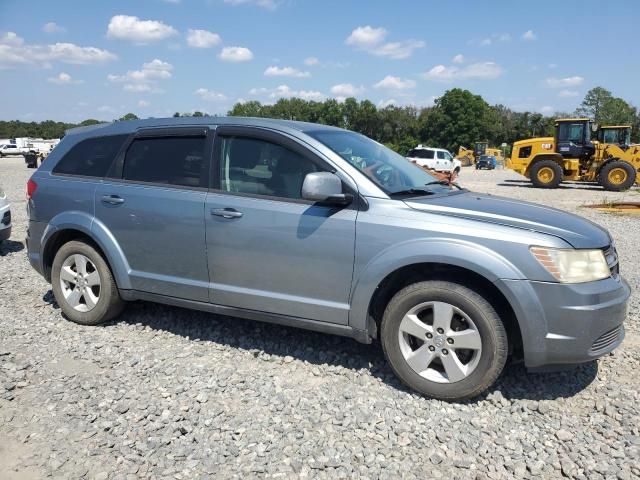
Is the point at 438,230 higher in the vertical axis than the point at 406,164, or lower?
lower

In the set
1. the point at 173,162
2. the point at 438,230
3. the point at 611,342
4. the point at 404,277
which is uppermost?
the point at 173,162

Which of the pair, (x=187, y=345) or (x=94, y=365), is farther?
(x=187, y=345)

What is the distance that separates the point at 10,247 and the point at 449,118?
249 feet

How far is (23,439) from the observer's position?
289 cm

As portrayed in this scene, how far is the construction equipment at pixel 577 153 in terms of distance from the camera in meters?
20.7

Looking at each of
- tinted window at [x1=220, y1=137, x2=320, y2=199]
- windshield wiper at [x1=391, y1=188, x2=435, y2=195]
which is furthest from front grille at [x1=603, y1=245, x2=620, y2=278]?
tinted window at [x1=220, y1=137, x2=320, y2=199]

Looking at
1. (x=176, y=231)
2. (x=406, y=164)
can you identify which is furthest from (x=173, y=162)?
(x=406, y=164)

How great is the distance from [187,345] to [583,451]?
2910 millimetres

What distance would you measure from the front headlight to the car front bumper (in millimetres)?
45

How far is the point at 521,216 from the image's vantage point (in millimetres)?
3367

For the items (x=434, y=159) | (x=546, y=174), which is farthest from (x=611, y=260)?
(x=434, y=159)

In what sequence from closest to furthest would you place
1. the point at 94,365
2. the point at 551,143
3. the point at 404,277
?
the point at 404,277 → the point at 94,365 → the point at 551,143

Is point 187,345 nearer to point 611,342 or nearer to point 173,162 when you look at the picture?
point 173,162

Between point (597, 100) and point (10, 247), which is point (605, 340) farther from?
point (597, 100)
